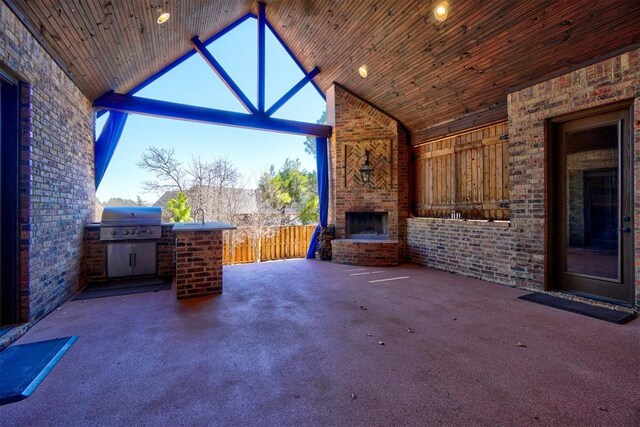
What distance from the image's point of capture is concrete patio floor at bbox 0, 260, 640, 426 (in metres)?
1.66

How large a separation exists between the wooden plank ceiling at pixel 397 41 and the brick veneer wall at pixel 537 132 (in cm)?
20

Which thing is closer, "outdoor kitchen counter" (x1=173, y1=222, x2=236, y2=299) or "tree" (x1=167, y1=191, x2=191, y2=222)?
"outdoor kitchen counter" (x1=173, y1=222, x2=236, y2=299)

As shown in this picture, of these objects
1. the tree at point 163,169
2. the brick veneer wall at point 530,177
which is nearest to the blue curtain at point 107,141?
the tree at point 163,169

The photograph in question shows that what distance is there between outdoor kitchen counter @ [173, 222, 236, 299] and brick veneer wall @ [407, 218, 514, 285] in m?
4.03

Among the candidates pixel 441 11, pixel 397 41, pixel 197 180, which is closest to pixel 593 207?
pixel 441 11

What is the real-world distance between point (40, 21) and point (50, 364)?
10.6 feet

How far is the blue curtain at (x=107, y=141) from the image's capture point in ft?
16.4

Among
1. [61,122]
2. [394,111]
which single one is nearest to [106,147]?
[61,122]

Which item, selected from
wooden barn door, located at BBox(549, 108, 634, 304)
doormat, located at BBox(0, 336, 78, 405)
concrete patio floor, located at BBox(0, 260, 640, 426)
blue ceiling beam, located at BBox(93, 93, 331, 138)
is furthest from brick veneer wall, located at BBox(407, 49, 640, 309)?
doormat, located at BBox(0, 336, 78, 405)

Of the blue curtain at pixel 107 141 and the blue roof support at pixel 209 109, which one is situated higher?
the blue roof support at pixel 209 109

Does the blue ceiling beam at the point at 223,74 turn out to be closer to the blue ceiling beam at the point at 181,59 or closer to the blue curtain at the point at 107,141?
the blue ceiling beam at the point at 181,59

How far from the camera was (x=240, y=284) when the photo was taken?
4.62 meters

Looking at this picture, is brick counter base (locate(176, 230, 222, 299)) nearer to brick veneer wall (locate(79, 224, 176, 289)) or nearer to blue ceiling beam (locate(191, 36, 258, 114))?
brick veneer wall (locate(79, 224, 176, 289))

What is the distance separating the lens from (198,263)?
13.0ft
